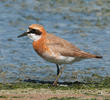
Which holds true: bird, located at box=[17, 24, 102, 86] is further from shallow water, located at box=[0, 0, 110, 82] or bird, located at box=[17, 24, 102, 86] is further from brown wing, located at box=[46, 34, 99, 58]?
shallow water, located at box=[0, 0, 110, 82]

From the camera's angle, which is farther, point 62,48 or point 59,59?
point 62,48

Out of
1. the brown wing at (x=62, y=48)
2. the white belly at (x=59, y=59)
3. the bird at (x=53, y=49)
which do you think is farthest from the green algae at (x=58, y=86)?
the brown wing at (x=62, y=48)

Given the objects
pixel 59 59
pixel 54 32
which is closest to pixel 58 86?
pixel 59 59

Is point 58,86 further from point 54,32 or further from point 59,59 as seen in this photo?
point 54,32

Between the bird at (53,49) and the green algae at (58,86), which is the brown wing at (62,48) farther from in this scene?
the green algae at (58,86)

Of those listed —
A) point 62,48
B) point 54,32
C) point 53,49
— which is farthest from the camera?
point 54,32

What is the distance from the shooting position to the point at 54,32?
14781mm

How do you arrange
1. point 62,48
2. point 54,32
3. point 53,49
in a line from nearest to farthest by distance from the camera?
point 53,49, point 62,48, point 54,32

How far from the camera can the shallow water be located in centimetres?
1099

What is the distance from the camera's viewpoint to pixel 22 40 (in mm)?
14055

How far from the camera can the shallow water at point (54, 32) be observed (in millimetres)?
10992

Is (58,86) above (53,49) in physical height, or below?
below

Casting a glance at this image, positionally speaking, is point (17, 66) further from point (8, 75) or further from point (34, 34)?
point (34, 34)

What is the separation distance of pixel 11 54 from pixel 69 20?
458cm
